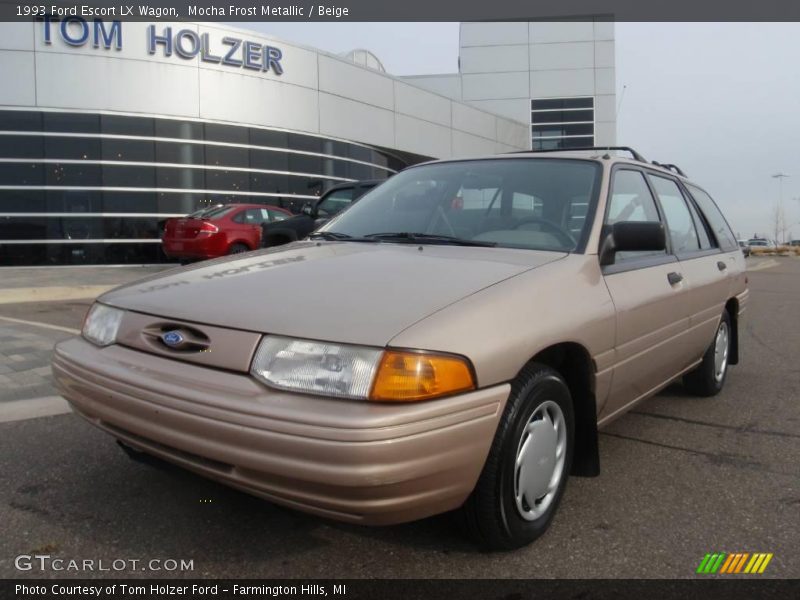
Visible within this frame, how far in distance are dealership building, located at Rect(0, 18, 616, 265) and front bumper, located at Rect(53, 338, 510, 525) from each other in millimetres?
14569

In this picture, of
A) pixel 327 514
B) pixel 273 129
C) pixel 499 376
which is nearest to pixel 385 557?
pixel 327 514

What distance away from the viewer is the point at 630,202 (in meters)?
3.42

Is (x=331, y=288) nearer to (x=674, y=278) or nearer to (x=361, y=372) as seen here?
(x=361, y=372)

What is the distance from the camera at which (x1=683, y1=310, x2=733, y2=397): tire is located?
4.41m

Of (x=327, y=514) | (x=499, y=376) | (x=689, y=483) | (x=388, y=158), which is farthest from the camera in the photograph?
Answer: (x=388, y=158)

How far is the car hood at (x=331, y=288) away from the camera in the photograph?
2.09 m

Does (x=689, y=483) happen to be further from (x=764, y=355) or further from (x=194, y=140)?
(x=194, y=140)

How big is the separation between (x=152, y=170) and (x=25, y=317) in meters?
8.40

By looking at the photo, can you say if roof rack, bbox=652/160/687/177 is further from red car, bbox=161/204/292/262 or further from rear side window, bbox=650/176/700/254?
red car, bbox=161/204/292/262

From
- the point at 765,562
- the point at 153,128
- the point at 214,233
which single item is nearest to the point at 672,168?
the point at 765,562

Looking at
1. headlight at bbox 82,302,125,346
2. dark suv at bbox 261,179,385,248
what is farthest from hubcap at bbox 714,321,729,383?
dark suv at bbox 261,179,385,248

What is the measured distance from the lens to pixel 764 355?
627 cm

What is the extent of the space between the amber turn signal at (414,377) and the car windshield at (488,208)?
1.09 meters
